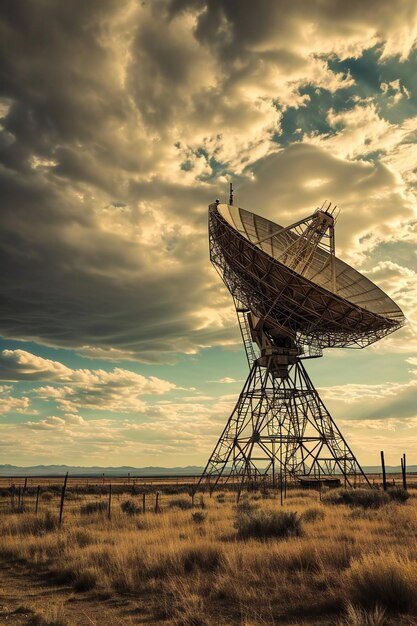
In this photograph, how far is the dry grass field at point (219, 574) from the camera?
8586 mm

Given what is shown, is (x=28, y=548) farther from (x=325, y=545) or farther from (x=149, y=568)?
(x=325, y=545)

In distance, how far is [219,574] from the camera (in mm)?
11117

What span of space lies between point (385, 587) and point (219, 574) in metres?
3.93

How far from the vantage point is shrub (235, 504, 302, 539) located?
16.2 m

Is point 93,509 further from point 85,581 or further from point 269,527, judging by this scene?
point 85,581

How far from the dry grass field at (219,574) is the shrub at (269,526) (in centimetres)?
4

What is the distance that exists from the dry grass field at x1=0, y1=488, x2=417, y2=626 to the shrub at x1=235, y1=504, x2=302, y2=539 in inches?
1.4

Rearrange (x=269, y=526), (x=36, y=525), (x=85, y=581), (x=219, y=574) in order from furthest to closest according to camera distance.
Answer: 1. (x=36, y=525)
2. (x=269, y=526)
3. (x=85, y=581)
4. (x=219, y=574)

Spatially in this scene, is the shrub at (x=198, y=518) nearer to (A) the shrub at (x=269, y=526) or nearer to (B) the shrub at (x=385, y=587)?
(A) the shrub at (x=269, y=526)

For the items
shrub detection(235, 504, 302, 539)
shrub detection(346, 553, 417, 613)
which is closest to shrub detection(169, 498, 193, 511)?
shrub detection(235, 504, 302, 539)

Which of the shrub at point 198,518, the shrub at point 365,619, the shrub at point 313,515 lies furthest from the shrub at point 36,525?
the shrub at point 365,619

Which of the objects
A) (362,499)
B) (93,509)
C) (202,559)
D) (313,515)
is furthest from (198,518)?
(362,499)

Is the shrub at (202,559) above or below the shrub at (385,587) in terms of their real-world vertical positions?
below

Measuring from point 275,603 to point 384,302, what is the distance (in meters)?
29.7
